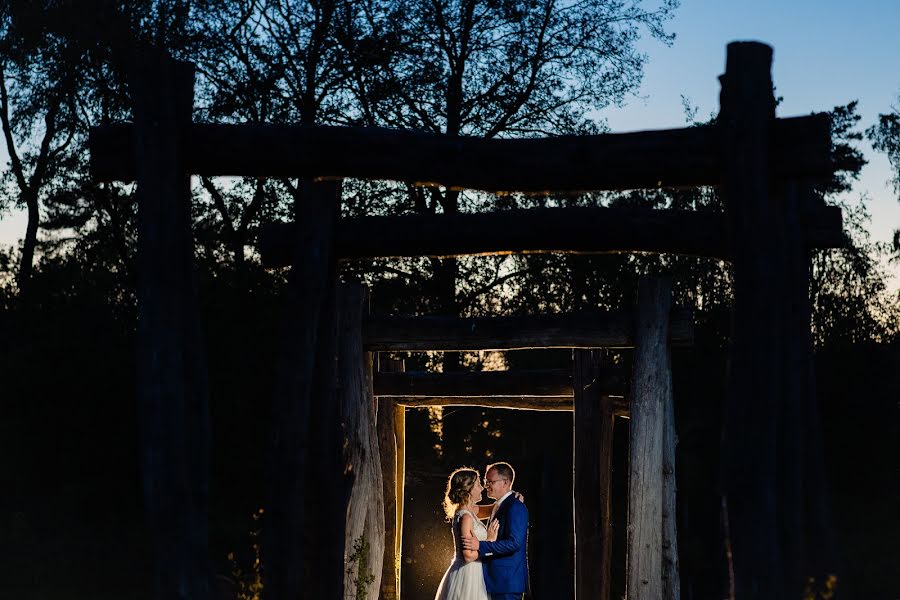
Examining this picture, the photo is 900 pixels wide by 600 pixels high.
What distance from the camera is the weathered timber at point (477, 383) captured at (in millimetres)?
12383

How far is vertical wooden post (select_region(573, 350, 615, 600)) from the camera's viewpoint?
39.5 feet

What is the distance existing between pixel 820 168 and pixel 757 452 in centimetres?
147

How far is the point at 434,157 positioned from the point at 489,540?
5.40m

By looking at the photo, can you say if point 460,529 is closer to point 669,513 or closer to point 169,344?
point 669,513

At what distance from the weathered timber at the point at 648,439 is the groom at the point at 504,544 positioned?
105cm

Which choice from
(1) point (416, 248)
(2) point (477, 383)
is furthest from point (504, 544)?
(1) point (416, 248)

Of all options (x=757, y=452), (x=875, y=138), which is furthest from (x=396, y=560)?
(x=875, y=138)

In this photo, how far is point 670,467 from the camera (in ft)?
34.1

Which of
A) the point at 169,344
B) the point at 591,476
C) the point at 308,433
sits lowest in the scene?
the point at 591,476

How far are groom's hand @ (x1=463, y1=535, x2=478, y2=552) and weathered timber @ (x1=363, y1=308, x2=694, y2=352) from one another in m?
1.79

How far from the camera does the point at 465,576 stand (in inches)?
434

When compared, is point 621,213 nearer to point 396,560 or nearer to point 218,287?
point 396,560

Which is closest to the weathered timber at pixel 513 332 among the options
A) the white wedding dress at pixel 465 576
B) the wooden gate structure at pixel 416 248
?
the white wedding dress at pixel 465 576

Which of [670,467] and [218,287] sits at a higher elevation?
[218,287]
